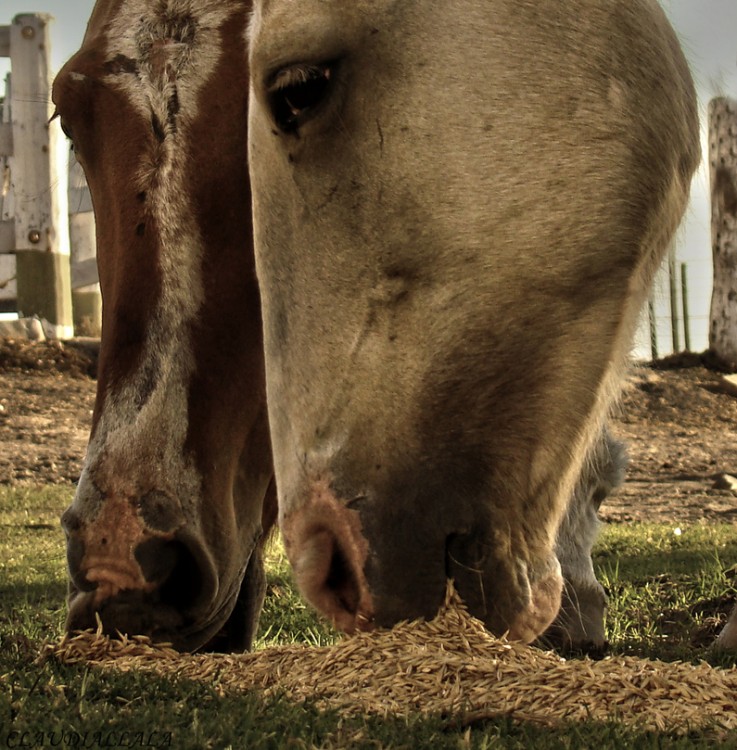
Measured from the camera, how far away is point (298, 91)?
84.9 inches

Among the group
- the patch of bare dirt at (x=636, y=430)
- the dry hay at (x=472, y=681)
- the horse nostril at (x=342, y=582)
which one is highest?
the horse nostril at (x=342, y=582)

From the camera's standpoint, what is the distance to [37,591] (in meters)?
4.00

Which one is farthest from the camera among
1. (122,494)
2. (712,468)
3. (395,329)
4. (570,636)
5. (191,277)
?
(712,468)

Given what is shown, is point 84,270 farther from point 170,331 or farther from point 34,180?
point 170,331

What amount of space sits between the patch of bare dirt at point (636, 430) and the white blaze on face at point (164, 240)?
3.82m

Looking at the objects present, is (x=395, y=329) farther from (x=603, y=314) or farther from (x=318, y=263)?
(x=603, y=314)

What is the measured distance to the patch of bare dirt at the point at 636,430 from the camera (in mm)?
7031

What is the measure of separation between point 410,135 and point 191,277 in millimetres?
811

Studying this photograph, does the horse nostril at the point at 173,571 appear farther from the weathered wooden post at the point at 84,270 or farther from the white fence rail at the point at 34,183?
the weathered wooden post at the point at 84,270

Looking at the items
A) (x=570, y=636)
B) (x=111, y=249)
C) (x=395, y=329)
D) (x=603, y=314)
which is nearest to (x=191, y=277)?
A: (x=111, y=249)

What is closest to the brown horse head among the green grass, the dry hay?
the green grass

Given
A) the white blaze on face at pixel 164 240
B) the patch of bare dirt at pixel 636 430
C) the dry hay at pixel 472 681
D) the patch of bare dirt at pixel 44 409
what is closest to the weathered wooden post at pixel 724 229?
the patch of bare dirt at pixel 636 430

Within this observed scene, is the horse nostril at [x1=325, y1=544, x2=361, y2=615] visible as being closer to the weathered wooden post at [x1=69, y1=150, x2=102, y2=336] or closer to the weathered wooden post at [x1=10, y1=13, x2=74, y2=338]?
the weathered wooden post at [x1=10, y1=13, x2=74, y2=338]

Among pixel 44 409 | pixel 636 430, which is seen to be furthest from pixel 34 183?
pixel 636 430
